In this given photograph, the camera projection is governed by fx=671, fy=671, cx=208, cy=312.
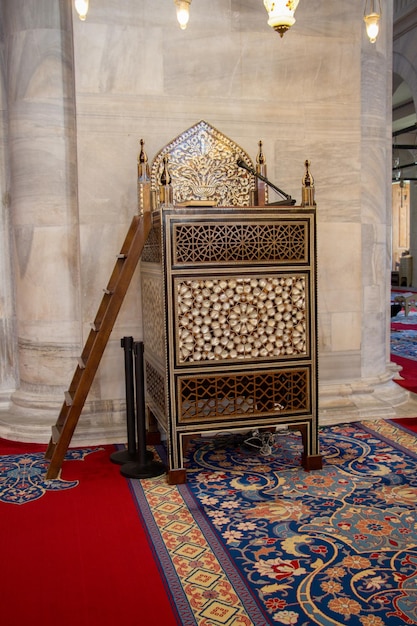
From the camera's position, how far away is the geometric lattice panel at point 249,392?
3.79 m

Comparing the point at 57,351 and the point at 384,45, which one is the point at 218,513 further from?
the point at 384,45

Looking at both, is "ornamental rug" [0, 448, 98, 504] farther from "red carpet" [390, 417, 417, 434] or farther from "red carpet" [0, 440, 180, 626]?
"red carpet" [390, 417, 417, 434]

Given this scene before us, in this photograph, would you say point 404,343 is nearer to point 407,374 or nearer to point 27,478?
point 407,374

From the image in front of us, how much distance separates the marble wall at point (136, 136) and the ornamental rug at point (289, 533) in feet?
2.83

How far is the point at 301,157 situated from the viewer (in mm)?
4961

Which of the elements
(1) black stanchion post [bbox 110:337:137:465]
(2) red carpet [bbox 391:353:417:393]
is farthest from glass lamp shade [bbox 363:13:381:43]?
(2) red carpet [bbox 391:353:417:393]

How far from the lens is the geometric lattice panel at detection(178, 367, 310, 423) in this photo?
3789 millimetres

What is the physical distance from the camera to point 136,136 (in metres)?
4.63

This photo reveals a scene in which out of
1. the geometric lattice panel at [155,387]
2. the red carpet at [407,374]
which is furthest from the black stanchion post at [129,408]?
the red carpet at [407,374]

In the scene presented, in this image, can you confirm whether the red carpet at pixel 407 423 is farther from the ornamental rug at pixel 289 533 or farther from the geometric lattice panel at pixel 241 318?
the geometric lattice panel at pixel 241 318

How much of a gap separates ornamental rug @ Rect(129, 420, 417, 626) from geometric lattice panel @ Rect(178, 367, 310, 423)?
1.22 ft

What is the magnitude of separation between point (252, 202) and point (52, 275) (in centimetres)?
151

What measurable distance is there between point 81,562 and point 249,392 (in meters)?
1.45

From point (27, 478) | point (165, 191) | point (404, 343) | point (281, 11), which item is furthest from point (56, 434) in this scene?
point (404, 343)
